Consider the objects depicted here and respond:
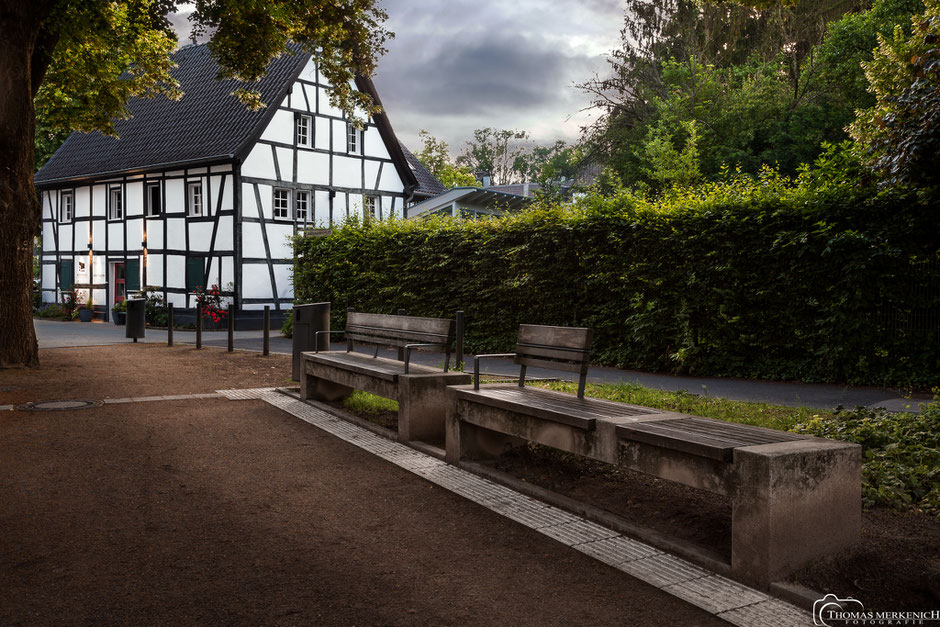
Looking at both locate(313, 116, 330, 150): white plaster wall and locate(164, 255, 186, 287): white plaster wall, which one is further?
locate(313, 116, 330, 150): white plaster wall

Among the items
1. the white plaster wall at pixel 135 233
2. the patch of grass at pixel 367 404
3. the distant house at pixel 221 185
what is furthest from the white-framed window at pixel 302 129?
the patch of grass at pixel 367 404

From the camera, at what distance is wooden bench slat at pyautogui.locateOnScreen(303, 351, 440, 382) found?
7270 millimetres

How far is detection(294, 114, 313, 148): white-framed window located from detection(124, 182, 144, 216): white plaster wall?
6.28m

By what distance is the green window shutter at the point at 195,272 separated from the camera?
2608cm

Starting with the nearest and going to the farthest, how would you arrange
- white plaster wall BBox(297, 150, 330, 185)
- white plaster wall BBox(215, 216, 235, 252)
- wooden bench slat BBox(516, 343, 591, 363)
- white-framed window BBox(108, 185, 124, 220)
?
wooden bench slat BBox(516, 343, 591, 363), white plaster wall BBox(215, 216, 235, 252), white plaster wall BBox(297, 150, 330, 185), white-framed window BBox(108, 185, 124, 220)

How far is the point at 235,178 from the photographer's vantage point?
25078mm

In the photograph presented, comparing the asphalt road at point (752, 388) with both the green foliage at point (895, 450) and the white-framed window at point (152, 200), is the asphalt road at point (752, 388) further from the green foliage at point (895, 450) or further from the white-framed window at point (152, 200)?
the white-framed window at point (152, 200)

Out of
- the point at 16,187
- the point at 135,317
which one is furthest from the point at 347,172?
the point at 16,187

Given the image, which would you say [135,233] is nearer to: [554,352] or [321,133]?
[321,133]

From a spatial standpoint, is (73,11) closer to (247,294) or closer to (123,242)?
(247,294)

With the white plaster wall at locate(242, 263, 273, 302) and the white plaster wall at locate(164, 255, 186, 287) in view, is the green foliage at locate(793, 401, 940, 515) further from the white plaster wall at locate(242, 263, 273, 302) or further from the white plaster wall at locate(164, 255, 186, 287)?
the white plaster wall at locate(164, 255, 186, 287)

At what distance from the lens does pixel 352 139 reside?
93.6 feet

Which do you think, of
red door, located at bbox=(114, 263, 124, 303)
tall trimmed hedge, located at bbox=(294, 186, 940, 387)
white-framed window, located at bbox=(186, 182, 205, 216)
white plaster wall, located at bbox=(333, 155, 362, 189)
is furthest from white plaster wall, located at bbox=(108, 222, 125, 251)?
tall trimmed hedge, located at bbox=(294, 186, 940, 387)

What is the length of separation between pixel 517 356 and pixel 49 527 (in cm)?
346
